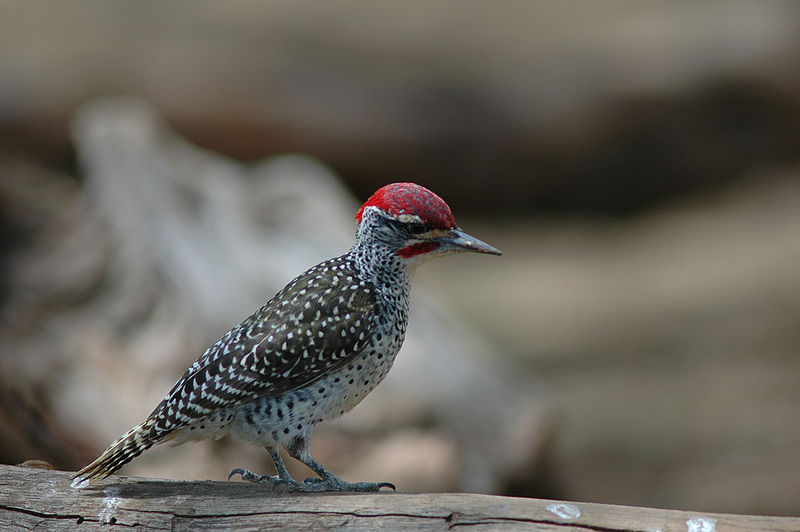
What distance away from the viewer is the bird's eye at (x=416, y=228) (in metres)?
3.92

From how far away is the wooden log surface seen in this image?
345 cm

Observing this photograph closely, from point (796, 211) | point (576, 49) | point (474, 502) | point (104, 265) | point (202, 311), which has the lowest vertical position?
point (474, 502)

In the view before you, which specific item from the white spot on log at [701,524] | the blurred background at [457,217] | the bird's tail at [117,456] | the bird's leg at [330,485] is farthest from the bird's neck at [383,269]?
the blurred background at [457,217]

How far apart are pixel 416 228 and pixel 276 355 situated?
81 centimetres

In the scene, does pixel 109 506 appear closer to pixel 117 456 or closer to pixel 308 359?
pixel 117 456

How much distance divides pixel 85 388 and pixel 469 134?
845 centimetres

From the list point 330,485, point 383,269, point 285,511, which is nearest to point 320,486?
point 330,485

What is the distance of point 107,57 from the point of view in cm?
1473

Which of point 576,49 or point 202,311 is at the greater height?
point 576,49

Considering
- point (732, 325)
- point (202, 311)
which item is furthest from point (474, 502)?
point (732, 325)

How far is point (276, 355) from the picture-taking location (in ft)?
12.9

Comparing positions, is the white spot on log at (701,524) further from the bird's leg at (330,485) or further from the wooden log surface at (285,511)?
the bird's leg at (330,485)

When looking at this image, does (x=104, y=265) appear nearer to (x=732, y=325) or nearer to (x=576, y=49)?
(x=732, y=325)

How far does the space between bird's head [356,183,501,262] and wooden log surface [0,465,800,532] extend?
41.0 inches
